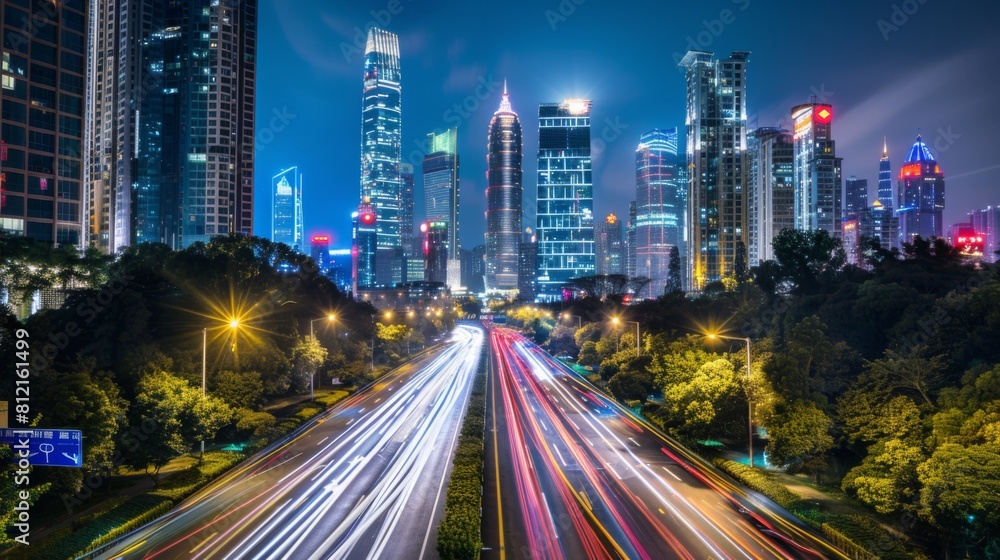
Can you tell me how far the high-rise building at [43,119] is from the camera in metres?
63.2

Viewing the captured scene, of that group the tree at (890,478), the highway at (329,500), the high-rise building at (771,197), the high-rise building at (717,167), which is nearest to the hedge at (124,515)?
the highway at (329,500)

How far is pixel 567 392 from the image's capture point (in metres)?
59.2

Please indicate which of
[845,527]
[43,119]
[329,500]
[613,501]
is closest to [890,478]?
[845,527]

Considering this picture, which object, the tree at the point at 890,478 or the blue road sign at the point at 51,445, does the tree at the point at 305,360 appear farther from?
the tree at the point at 890,478

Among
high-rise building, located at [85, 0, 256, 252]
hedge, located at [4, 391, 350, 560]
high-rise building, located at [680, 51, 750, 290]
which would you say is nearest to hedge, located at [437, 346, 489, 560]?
hedge, located at [4, 391, 350, 560]

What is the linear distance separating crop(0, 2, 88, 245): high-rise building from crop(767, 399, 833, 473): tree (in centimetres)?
7135

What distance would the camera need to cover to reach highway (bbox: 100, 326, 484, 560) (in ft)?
71.3

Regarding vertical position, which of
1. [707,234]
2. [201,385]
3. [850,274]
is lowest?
[201,385]

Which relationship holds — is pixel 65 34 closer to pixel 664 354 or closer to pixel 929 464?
pixel 664 354

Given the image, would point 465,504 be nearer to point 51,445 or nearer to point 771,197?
point 51,445

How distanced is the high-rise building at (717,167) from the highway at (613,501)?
13819cm

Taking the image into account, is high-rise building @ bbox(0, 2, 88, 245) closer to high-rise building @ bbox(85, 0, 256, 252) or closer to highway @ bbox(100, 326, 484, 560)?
highway @ bbox(100, 326, 484, 560)

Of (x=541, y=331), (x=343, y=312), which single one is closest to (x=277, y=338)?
(x=343, y=312)

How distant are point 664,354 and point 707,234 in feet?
424
